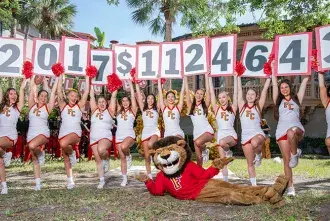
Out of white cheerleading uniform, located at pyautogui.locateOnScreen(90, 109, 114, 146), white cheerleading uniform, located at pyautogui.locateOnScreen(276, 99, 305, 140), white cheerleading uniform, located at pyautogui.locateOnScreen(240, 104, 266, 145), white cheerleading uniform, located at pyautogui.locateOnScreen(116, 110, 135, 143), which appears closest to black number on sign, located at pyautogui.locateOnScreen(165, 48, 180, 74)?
white cheerleading uniform, located at pyautogui.locateOnScreen(116, 110, 135, 143)

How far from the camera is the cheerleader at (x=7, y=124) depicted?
8430 mm

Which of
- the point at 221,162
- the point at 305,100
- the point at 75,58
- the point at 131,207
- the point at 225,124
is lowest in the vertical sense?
the point at 131,207

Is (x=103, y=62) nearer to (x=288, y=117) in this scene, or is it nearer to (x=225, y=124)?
(x=225, y=124)

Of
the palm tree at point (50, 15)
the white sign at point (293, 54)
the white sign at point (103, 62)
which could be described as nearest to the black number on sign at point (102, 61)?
the white sign at point (103, 62)

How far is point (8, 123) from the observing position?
28.1 feet

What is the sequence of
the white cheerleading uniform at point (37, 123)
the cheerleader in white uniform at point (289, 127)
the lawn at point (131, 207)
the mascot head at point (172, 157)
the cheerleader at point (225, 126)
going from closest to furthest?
1. the lawn at point (131, 207)
2. the mascot head at point (172, 157)
3. the cheerleader in white uniform at point (289, 127)
4. the cheerleader at point (225, 126)
5. the white cheerleading uniform at point (37, 123)

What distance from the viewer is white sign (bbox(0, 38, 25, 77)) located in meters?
9.18

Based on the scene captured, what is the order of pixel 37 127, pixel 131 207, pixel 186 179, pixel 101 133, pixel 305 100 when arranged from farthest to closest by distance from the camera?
pixel 305 100 < pixel 101 133 < pixel 37 127 < pixel 186 179 < pixel 131 207

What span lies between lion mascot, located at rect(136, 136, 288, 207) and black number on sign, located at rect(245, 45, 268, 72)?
7.67 ft

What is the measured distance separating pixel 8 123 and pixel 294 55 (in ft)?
18.4

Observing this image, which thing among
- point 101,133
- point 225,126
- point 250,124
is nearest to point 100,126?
point 101,133

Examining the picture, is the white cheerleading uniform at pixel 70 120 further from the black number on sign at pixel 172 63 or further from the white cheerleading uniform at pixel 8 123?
the black number on sign at pixel 172 63

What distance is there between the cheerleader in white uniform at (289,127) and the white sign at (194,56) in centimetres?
175

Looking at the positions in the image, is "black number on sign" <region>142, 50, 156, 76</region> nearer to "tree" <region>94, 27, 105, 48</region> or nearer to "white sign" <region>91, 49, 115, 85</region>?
"white sign" <region>91, 49, 115, 85</region>
